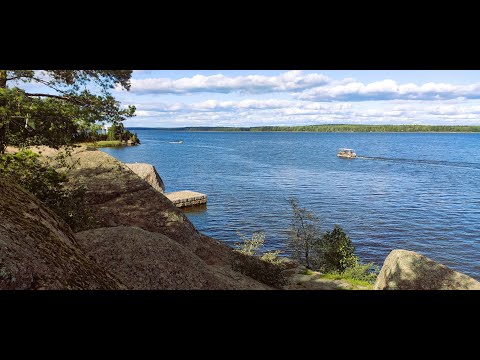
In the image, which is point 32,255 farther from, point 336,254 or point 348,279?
point 336,254

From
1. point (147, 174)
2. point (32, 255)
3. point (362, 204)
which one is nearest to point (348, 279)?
point (32, 255)

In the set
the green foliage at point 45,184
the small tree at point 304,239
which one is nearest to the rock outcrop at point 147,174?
the small tree at point 304,239

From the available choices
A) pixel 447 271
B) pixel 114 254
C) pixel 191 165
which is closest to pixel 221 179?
pixel 191 165

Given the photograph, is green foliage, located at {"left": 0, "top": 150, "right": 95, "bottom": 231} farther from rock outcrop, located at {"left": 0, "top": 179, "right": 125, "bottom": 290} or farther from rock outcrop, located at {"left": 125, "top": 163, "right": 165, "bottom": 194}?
rock outcrop, located at {"left": 125, "top": 163, "right": 165, "bottom": 194}

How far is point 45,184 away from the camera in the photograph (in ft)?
37.5

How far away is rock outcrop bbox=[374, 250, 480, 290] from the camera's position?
15125mm

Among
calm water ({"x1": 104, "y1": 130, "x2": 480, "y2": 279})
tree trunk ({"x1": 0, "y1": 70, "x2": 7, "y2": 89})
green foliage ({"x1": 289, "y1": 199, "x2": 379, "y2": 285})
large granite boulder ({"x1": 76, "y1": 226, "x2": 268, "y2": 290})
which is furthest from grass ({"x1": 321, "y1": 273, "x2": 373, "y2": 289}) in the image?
tree trunk ({"x1": 0, "y1": 70, "x2": 7, "y2": 89})

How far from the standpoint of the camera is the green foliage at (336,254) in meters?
21.0

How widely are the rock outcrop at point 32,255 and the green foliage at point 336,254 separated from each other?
58.6ft

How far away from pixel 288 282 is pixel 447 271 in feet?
22.0
